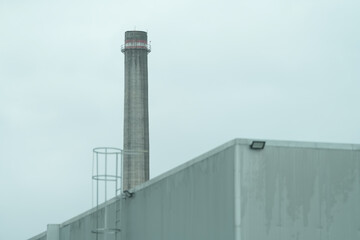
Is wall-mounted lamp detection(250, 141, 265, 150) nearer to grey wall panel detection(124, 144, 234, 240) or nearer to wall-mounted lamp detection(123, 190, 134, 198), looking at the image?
grey wall panel detection(124, 144, 234, 240)

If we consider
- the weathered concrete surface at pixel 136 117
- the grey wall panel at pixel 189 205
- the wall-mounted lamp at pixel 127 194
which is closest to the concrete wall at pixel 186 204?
the grey wall panel at pixel 189 205

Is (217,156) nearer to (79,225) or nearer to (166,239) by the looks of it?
(166,239)

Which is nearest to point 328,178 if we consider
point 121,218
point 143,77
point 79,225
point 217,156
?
point 217,156

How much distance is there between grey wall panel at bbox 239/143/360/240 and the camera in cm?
2234

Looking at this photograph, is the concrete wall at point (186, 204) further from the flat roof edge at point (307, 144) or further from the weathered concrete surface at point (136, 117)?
the weathered concrete surface at point (136, 117)

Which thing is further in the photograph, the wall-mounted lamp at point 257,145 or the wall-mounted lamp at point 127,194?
the wall-mounted lamp at point 127,194

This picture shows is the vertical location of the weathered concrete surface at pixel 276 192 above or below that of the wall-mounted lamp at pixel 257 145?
below

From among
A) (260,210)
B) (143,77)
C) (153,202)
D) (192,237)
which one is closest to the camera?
(260,210)

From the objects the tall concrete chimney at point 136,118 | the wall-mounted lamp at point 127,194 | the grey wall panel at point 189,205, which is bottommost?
the grey wall panel at point 189,205

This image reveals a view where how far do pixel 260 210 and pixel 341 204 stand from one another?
2.18 metres

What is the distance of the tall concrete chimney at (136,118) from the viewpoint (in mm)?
79625

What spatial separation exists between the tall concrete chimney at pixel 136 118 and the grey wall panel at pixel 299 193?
5602cm

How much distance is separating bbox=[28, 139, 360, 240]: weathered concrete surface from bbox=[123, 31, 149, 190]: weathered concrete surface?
180 ft

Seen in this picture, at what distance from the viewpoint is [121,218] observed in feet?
95.1
